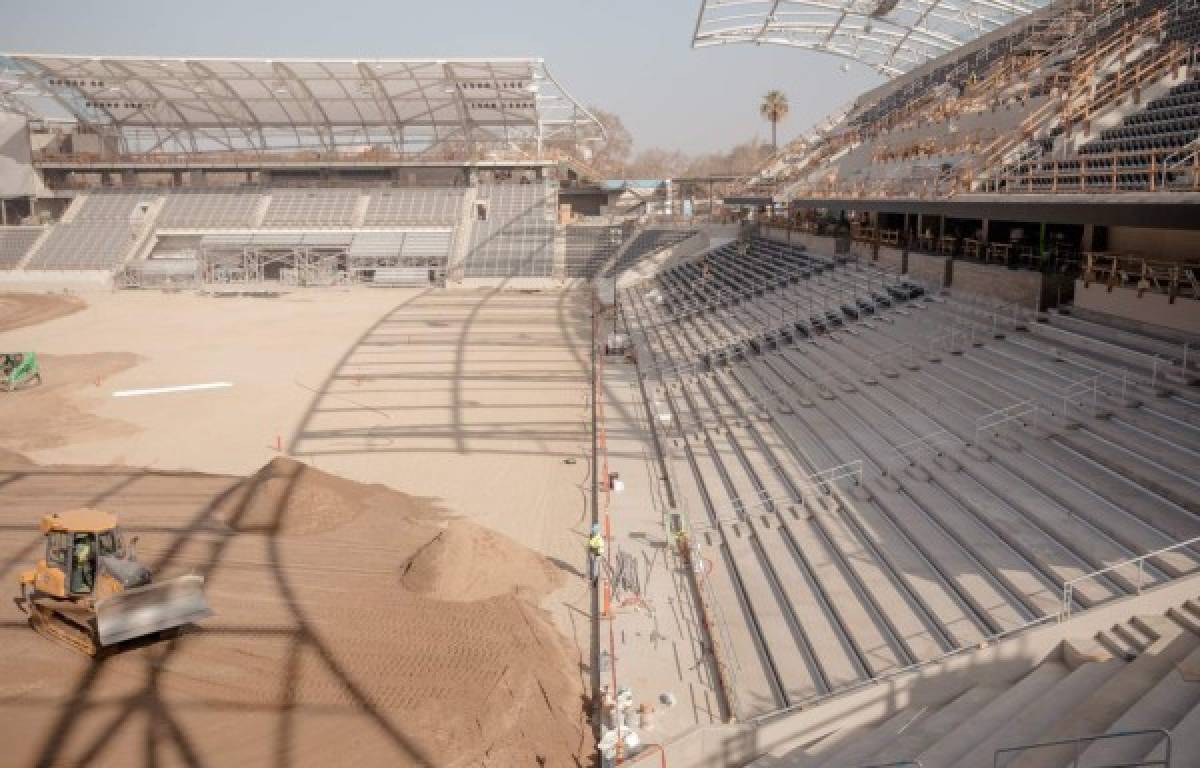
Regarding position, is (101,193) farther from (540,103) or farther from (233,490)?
(233,490)

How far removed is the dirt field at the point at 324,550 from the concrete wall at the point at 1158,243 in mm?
11938

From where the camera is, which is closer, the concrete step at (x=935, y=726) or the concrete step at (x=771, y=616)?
the concrete step at (x=935, y=726)

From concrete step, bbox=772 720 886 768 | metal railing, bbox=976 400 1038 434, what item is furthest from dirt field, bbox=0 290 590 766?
metal railing, bbox=976 400 1038 434

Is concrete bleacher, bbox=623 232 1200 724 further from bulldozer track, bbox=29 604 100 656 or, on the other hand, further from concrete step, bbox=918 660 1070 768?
bulldozer track, bbox=29 604 100 656

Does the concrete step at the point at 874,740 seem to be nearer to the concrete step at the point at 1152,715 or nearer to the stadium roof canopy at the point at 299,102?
the concrete step at the point at 1152,715

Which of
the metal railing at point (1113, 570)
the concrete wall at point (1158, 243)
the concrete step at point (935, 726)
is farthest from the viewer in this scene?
the concrete wall at point (1158, 243)

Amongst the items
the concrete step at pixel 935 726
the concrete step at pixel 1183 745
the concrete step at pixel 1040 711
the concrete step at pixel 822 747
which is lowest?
the concrete step at pixel 822 747

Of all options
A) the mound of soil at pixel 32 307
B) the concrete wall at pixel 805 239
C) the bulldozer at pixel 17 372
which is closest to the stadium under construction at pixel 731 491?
the bulldozer at pixel 17 372

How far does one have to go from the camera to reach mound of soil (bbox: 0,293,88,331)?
4466 centimetres

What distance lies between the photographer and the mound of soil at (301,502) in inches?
648

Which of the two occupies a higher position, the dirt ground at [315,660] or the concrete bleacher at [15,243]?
the concrete bleacher at [15,243]

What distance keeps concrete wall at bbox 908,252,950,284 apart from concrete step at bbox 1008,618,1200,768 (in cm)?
1563

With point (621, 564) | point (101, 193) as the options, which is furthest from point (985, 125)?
point (101, 193)

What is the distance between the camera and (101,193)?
216ft
